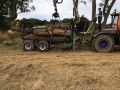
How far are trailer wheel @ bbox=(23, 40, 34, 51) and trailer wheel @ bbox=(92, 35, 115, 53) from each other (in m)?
3.29

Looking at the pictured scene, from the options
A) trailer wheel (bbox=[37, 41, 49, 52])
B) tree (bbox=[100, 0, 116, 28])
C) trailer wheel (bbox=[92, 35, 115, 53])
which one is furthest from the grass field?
tree (bbox=[100, 0, 116, 28])

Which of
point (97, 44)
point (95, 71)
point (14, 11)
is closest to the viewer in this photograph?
point (95, 71)

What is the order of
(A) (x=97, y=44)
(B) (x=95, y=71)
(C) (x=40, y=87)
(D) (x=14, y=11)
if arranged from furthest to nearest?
(D) (x=14, y=11) → (A) (x=97, y=44) → (B) (x=95, y=71) → (C) (x=40, y=87)

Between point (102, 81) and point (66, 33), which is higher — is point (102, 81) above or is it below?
below

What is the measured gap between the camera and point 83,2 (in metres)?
22.4

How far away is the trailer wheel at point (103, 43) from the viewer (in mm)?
12759

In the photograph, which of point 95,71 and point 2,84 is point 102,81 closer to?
point 95,71

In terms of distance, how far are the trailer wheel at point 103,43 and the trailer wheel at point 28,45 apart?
329 centimetres

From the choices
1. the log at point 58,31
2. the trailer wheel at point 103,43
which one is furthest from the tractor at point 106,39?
the log at point 58,31

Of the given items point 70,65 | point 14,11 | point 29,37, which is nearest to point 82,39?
point 29,37

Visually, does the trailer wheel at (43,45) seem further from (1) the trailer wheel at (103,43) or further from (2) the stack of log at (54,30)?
(1) the trailer wheel at (103,43)

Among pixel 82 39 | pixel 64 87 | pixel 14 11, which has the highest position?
pixel 14 11

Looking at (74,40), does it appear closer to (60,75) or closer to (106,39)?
(106,39)

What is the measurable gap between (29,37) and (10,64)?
4288 millimetres
